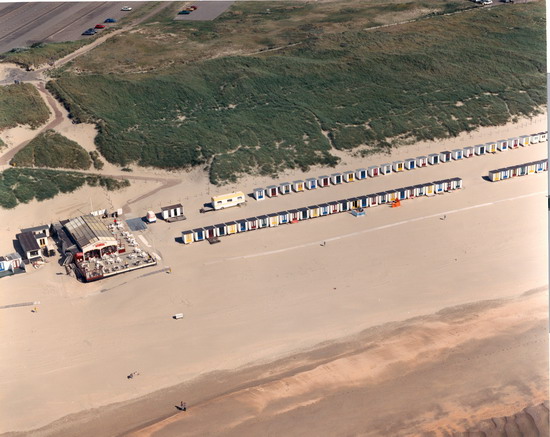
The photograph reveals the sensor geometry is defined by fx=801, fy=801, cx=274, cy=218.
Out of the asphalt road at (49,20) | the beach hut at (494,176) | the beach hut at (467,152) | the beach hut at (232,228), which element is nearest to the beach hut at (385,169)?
the beach hut at (467,152)

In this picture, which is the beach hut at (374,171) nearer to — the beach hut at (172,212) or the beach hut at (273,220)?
the beach hut at (273,220)

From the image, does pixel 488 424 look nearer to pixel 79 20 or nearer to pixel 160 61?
pixel 160 61

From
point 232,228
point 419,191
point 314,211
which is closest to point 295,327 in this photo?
point 232,228

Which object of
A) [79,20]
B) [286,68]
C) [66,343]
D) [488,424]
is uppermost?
[79,20]

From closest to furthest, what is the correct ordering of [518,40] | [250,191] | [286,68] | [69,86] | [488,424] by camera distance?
[488,424], [250,191], [69,86], [286,68], [518,40]

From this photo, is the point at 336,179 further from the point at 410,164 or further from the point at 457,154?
the point at 457,154

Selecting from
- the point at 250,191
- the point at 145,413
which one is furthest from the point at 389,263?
the point at 145,413
